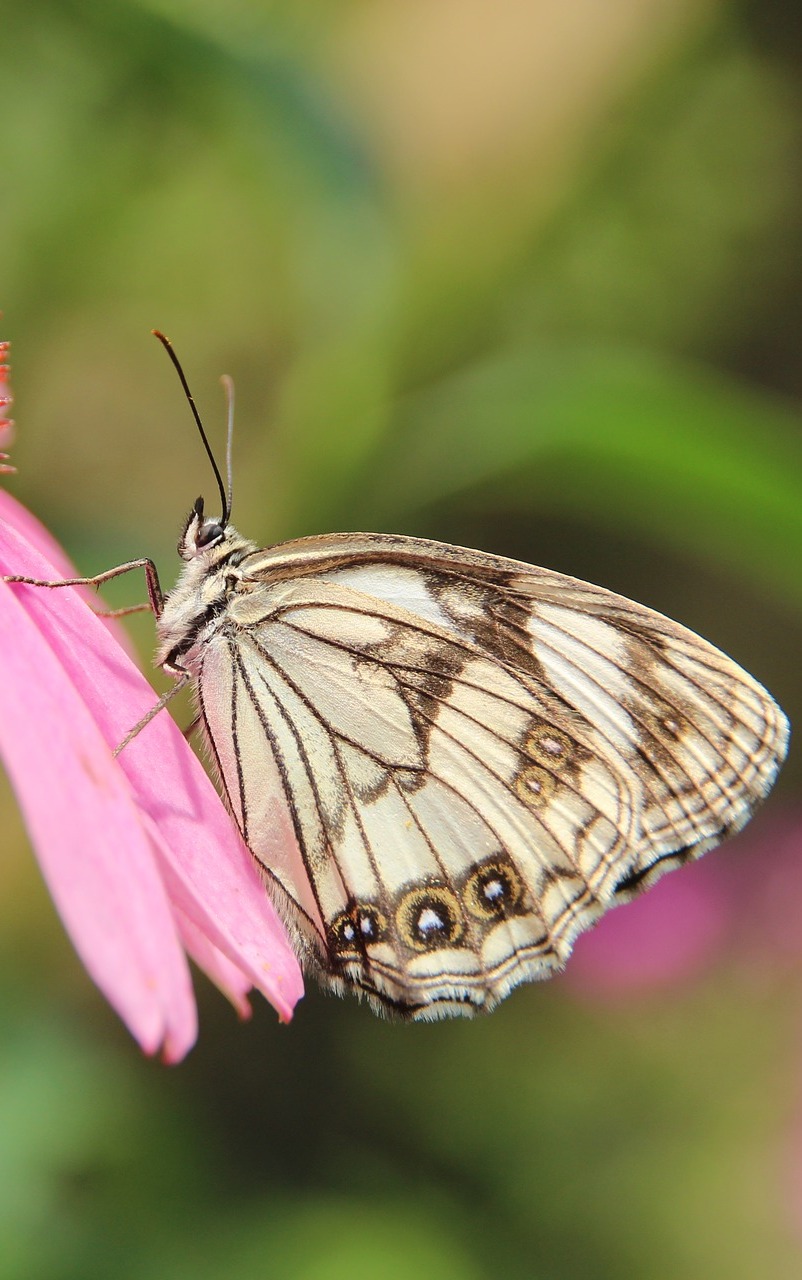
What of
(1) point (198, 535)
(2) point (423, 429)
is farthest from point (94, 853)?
(2) point (423, 429)

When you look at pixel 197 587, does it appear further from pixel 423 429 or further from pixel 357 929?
pixel 423 429

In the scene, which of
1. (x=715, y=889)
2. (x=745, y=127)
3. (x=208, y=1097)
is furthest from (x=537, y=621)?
(x=745, y=127)

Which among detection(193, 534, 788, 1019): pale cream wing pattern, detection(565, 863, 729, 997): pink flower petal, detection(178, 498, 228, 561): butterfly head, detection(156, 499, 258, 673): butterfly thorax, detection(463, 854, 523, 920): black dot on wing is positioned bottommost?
detection(565, 863, 729, 997): pink flower petal

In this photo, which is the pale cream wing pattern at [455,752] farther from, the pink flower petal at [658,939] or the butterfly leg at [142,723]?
the pink flower petal at [658,939]

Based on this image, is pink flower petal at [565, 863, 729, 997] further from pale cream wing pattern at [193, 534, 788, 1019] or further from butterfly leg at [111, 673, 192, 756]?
butterfly leg at [111, 673, 192, 756]

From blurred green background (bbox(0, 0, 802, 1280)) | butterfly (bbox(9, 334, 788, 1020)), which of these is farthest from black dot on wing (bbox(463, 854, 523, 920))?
blurred green background (bbox(0, 0, 802, 1280))

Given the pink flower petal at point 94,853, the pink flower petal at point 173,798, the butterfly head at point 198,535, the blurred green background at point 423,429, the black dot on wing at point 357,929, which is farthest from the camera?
the blurred green background at point 423,429

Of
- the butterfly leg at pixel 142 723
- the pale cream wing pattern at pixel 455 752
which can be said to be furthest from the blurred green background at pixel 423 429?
the butterfly leg at pixel 142 723

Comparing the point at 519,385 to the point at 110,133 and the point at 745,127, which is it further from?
the point at 745,127
